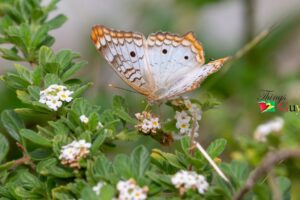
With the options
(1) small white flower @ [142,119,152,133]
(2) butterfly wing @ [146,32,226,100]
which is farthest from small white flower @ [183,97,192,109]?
(2) butterfly wing @ [146,32,226,100]

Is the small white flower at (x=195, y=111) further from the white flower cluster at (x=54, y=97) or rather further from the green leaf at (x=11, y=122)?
the green leaf at (x=11, y=122)

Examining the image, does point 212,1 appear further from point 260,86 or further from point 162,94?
point 162,94

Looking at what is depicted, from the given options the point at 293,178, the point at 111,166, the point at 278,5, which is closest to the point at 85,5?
the point at 278,5

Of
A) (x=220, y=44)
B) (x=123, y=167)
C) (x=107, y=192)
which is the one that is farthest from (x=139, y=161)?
(x=220, y=44)

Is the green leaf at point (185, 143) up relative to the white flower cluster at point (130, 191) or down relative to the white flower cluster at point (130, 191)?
up

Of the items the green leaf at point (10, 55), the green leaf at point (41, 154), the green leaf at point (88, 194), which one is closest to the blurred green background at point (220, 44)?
the green leaf at point (10, 55)

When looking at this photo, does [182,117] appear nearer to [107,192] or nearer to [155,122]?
[155,122]
